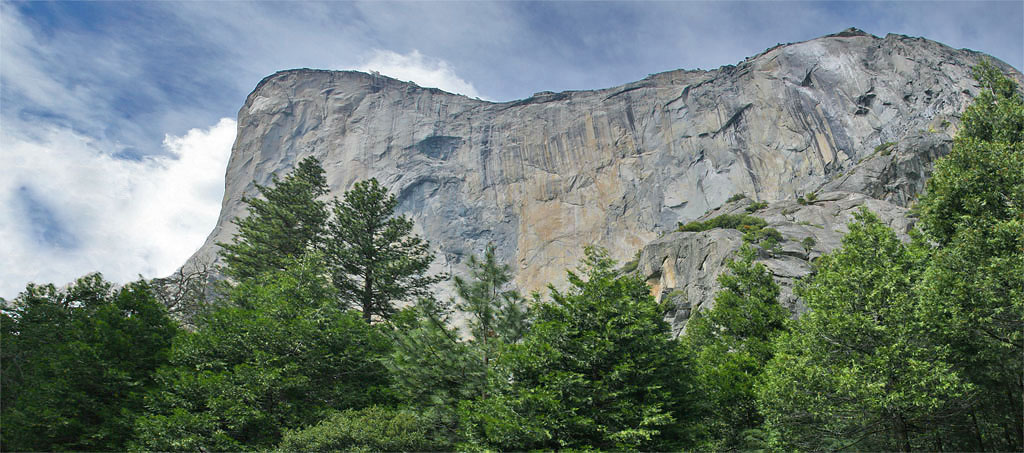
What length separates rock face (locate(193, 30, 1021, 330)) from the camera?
259 ft

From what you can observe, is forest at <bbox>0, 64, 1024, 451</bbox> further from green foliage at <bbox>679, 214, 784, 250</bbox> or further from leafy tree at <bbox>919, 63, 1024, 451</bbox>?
green foliage at <bbox>679, 214, 784, 250</bbox>

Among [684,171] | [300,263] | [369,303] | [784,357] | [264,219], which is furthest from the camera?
[684,171]

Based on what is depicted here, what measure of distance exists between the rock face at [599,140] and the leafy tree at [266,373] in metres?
58.7

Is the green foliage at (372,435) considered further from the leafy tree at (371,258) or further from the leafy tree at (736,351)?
the leafy tree at (371,258)

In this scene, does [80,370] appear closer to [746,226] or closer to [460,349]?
[460,349]

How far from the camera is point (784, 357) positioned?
1570 cm

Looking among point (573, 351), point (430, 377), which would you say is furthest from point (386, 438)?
point (573, 351)

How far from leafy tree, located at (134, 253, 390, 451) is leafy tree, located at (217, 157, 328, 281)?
6907 millimetres

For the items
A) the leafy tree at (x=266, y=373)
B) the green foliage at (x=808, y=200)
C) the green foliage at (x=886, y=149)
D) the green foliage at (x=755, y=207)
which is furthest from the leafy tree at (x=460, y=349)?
the green foliage at (x=886, y=149)

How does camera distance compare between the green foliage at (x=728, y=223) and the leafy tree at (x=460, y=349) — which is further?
the green foliage at (x=728, y=223)

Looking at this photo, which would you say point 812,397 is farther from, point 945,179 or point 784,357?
point 945,179

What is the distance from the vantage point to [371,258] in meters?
24.0

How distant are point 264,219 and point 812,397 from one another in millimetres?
24373

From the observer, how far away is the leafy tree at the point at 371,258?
921 inches
